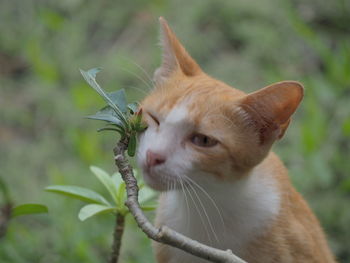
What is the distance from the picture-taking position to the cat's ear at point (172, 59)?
1.86 metres

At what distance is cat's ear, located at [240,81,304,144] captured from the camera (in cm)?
157

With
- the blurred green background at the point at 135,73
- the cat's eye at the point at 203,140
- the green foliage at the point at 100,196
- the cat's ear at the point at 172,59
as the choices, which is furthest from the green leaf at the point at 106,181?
the blurred green background at the point at 135,73

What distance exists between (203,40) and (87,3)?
1.01m

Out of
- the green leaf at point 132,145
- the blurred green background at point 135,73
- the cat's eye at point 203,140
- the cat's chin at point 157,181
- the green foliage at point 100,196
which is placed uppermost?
the green leaf at point 132,145

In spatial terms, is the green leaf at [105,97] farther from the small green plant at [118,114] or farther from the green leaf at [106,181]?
the green leaf at [106,181]

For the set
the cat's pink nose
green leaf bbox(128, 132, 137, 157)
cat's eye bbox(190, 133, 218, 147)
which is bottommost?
the cat's pink nose

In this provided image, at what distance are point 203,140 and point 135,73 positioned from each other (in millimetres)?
2456

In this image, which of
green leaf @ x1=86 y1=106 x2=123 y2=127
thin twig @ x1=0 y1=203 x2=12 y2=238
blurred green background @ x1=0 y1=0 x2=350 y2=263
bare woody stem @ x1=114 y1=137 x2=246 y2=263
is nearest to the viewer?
bare woody stem @ x1=114 y1=137 x2=246 y2=263

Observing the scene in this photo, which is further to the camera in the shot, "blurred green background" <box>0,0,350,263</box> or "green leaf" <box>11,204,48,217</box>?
"blurred green background" <box>0,0,350,263</box>

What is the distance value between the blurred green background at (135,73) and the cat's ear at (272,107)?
1145 millimetres

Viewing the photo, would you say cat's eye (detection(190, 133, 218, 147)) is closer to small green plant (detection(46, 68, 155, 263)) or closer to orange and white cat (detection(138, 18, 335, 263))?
orange and white cat (detection(138, 18, 335, 263))

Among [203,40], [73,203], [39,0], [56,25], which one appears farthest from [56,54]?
[73,203]

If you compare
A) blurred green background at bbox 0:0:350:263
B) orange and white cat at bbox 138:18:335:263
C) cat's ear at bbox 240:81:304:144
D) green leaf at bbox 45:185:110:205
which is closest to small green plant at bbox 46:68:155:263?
green leaf at bbox 45:185:110:205

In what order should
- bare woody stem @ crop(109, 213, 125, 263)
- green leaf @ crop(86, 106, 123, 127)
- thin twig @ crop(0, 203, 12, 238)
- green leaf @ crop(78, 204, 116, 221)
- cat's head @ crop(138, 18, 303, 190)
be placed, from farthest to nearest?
thin twig @ crop(0, 203, 12, 238)
bare woody stem @ crop(109, 213, 125, 263)
cat's head @ crop(138, 18, 303, 190)
green leaf @ crop(78, 204, 116, 221)
green leaf @ crop(86, 106, 123, 127)
